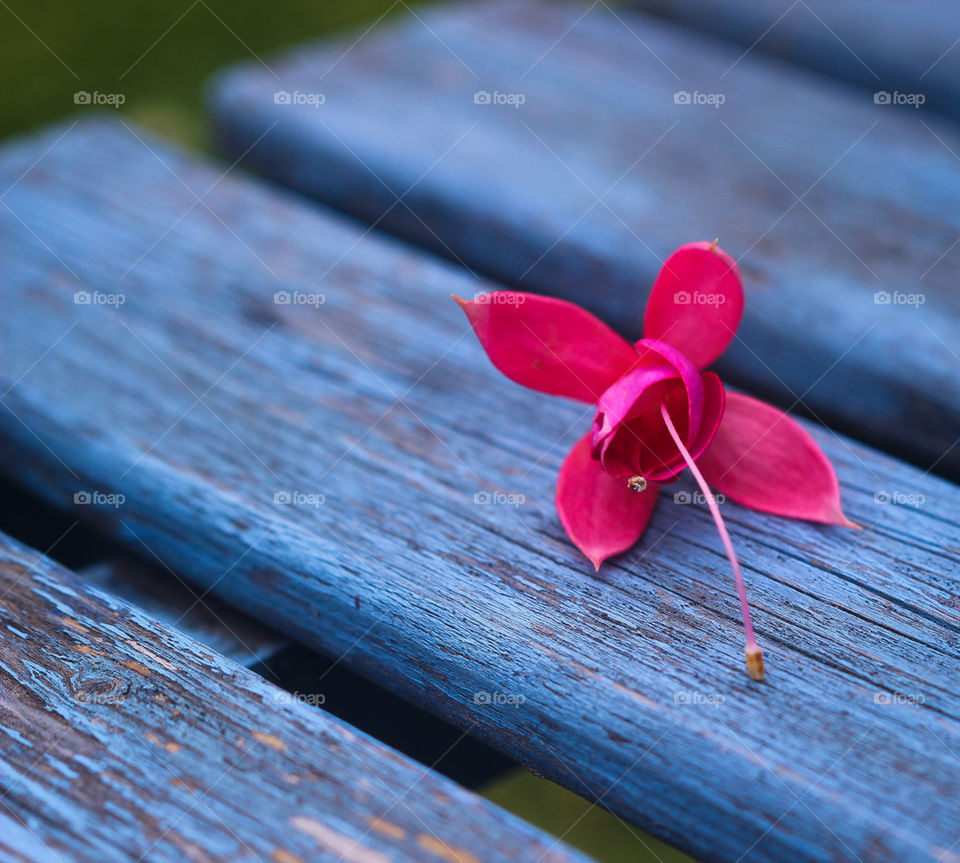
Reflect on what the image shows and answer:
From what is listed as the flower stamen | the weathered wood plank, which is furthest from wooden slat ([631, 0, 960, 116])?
the weathered wood plank

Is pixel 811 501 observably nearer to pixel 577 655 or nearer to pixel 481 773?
pixel 577 655

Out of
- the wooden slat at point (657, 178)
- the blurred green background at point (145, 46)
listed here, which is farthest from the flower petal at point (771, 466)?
the blurred green background at point (145, 46)

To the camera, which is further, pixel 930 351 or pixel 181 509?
pixel 930 351

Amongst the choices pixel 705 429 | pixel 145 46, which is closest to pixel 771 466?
pixel 705 429

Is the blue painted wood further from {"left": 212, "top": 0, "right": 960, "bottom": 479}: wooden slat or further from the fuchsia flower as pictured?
{"left": 212, "top": 0, "right": 960, "bottom": 479}: wooden slat

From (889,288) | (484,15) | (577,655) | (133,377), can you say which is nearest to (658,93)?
(484,15)

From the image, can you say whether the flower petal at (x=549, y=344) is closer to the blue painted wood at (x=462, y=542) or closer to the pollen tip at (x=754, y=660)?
the blue painted wood at (x=462, y=542)
